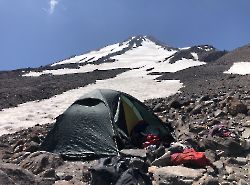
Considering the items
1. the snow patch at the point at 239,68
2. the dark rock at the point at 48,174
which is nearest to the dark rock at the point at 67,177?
the dark rock at the point at 48,174

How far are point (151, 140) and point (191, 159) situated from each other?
9.31ft

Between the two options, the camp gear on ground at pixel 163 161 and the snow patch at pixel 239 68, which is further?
the snow patch at pixel 239 68

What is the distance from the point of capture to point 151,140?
40.1 ft

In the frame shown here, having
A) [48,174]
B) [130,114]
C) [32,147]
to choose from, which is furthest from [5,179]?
[130,114]

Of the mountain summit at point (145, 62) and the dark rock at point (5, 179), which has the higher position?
the mountain summit at point (145, 62)

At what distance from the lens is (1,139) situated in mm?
15953

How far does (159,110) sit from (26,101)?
13180 mm

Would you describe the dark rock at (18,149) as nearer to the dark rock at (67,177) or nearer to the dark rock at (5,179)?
the dark rock at (67,177)

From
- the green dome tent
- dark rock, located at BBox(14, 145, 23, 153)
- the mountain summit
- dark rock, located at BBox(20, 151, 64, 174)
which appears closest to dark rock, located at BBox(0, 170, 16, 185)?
dark rock, located at BBox(20, 151, 64, 174)

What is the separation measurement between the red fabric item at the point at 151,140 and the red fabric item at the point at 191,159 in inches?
87.5

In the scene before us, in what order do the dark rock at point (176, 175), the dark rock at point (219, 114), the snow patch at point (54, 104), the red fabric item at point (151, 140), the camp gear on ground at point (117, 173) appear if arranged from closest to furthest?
1. the camp gear on ground at point (117, 173)
2. the dark rock at point (176, 175)
3. the red fabric item at point (151, 140)
4. the dark rock at point (219, 114)
5. the snow patch at point (54, 104)

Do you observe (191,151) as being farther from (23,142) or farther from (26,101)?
(26,101)

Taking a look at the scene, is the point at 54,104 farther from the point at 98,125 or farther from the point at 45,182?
the point at 45,182

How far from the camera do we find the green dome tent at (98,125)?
38.3ft
